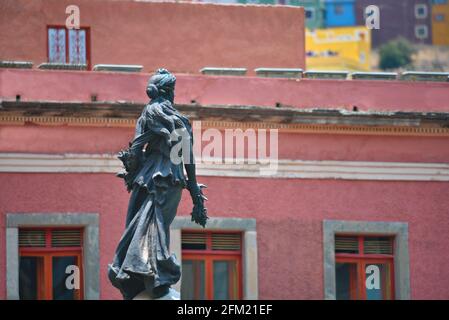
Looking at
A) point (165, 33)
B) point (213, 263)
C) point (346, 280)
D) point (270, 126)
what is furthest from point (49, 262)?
point (165, 33)

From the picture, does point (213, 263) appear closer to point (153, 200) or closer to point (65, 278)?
point (65, 278)

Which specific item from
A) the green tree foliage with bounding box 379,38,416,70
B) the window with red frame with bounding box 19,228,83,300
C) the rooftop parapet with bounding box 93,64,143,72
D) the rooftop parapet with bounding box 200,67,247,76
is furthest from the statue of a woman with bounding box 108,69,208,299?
the green tree foliage with bounding box 379,38,416,70

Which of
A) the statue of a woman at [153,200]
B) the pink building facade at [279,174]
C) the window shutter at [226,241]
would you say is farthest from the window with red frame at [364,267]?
Result: the statue of a woman at [153,200]

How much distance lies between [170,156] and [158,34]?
51.6ft

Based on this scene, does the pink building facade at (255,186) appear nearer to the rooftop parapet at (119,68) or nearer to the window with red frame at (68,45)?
the rooftop parapet at (119,68)

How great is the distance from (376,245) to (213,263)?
2565 millimetres

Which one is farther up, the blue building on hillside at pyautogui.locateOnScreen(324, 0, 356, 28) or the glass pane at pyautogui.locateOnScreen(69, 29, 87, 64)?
the blue building on hillside at pyautogui.locateOnScreen(324, 0, 356, 28)

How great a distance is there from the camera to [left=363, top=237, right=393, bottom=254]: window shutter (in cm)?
3584

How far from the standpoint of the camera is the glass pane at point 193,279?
34.5 m

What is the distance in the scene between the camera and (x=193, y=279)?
34781 millimetres

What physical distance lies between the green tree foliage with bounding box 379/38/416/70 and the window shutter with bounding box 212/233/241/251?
56.3 m

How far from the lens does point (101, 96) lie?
35.4 meters

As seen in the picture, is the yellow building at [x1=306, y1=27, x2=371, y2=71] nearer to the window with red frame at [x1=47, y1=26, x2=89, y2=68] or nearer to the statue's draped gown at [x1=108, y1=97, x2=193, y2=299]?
the window with red frame at [x1=47, y1=26, x2=89, y2=68]

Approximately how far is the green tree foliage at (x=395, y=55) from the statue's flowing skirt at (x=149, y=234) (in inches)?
2688
